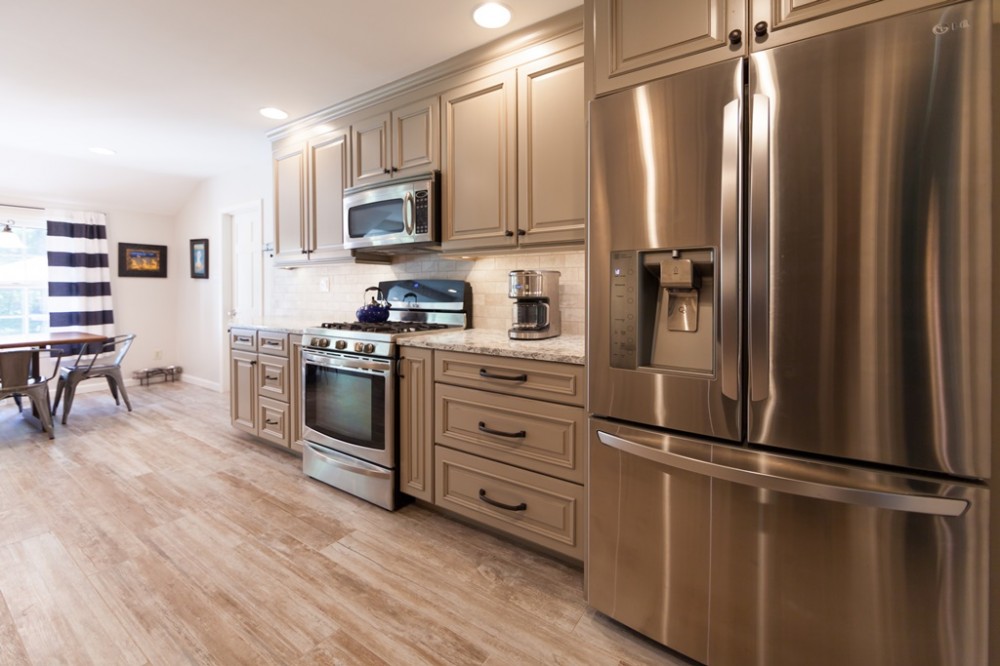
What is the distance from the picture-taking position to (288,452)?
3.22 meters

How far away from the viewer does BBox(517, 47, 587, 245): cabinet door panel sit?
6.59 feet

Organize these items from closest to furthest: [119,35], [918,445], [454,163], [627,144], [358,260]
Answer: [918,445] < [627,144] < [119,35] < [454,163] < [358,260]

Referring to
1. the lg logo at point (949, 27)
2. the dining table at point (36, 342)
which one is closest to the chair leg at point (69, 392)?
the dining table at point (36, 342)

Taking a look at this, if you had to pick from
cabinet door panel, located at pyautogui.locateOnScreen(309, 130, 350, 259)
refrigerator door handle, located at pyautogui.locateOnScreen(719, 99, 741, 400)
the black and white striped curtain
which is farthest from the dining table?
refrigerator door handle, located at pyautogui.locateOnScreen(719, 99, 741, 400)

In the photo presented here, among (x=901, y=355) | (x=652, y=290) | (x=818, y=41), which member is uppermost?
(x=818, y=41)

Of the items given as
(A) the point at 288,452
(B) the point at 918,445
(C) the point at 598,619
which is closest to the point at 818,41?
(B) the point at 918,445

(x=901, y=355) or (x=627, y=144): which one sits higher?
(x=627, y=144)

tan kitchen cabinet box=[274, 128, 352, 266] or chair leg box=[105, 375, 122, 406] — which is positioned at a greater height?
tan kitchen cabinet box=[274, 128, 352, 266]

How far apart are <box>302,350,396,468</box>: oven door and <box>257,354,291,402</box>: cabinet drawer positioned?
0.30 metres

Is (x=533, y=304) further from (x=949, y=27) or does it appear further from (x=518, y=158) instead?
(x=949, y=27)

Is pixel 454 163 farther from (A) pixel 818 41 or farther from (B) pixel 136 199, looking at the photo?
→ (B) pixel 136 199

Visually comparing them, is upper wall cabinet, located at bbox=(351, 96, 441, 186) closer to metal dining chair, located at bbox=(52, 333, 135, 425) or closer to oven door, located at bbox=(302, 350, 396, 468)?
oven door, located at bbox=(302, 350, 396, 468)

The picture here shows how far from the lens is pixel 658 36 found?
1.37 metres

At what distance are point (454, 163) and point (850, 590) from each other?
231cm
